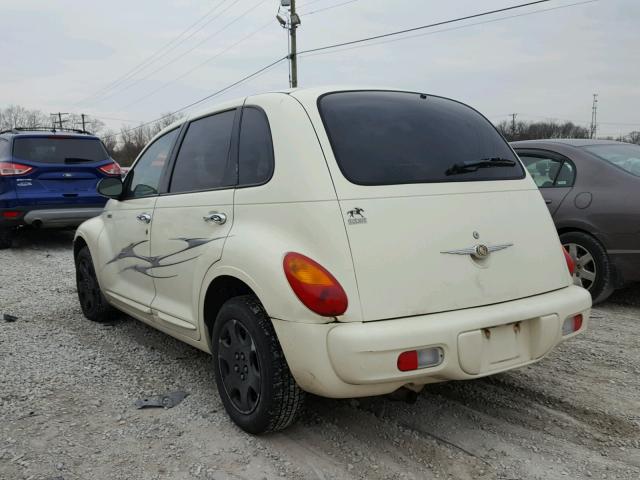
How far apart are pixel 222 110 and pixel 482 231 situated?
1691 millimetres

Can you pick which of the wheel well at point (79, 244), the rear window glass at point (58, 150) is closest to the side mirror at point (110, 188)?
the wheel well at point (79, 244)

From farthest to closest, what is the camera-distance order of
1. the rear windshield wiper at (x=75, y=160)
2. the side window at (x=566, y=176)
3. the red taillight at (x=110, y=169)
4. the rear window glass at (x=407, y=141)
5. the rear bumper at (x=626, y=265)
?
the red taillight at (x=110, y=169) < the rear windshield wiper at (x=75, y=160) < the side window at (x=566, y=176) < the rear bumper at (x=626, y=265) < the rear window glass at (x=407, y=141)

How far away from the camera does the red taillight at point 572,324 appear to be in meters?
2.84

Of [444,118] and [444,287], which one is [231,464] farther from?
[444,118]

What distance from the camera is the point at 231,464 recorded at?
2.68 metres

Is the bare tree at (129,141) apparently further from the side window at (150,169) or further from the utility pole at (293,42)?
the side window at (150,169)

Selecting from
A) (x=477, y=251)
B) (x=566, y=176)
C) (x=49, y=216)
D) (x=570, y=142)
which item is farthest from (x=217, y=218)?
(x=49, y=216)

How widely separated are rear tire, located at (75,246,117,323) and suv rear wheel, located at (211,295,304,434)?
2.17 metres

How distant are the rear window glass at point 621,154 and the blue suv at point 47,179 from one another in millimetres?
7047

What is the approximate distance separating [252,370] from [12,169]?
715cm

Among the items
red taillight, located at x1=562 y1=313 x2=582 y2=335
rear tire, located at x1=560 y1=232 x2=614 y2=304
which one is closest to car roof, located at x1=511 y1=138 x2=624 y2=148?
rear tire, located at x1=560 y1=232 x2=614 y2=304

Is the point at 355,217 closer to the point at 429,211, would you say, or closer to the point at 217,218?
the point at 429,211

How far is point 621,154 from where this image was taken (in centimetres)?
531

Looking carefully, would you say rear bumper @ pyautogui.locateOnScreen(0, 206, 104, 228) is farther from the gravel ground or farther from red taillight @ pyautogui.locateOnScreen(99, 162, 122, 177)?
the gravel ground
